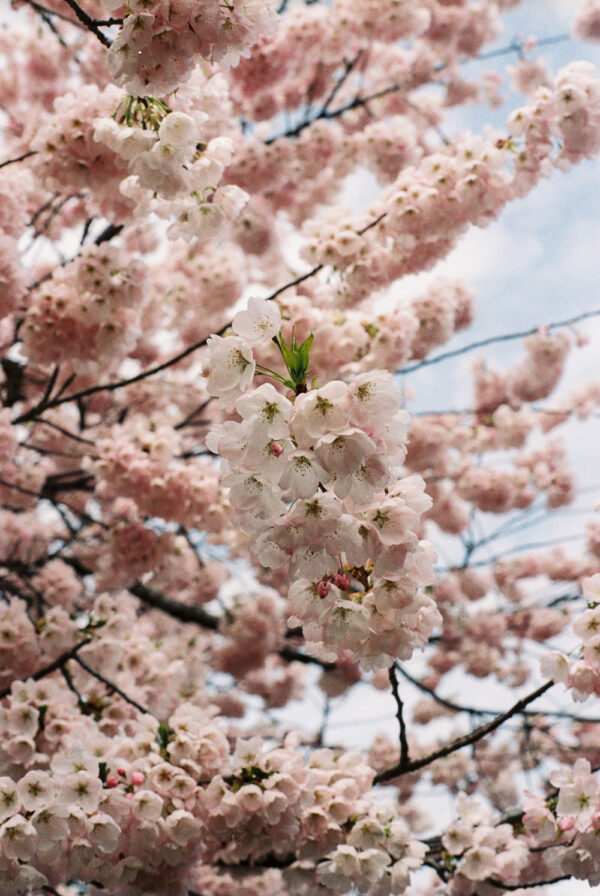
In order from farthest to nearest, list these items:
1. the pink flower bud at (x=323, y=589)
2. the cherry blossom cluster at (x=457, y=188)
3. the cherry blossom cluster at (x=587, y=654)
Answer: the cherry blossom cluster at (x=457, y=188) → the cherry blossom cluster at (x=587, y=654) → the pink flower bud at (x=323, y=589)

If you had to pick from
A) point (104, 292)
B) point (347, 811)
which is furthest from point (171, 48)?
point (347, 811)

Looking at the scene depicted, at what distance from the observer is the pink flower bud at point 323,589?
64.2 inches

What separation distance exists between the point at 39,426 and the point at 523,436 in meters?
4.34

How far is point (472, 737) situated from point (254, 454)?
1433 mm

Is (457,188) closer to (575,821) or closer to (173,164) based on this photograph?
(173,164)

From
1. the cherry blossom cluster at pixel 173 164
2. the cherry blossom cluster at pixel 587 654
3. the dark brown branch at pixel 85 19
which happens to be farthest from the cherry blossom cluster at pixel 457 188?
the cherry blossom cluster at pixel 587 654

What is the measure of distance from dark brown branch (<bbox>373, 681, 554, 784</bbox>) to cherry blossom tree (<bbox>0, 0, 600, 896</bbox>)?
12mm

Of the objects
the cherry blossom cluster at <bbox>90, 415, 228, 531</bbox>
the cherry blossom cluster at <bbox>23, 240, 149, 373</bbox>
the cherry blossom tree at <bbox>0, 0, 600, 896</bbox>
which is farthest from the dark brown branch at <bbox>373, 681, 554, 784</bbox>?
the cherry blossom cluster at <bbox>23, 240, 149, 373</bbox>

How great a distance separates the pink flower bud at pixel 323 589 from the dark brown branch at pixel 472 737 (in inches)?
37.4

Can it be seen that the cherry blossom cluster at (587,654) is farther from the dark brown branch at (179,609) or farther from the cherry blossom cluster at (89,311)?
the dark brown branch at (179,609)

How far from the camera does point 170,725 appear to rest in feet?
9.19

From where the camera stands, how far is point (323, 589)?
1.63 m

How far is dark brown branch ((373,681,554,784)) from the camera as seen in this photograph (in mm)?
2250

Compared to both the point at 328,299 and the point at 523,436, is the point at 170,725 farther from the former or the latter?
the point at 523,436
